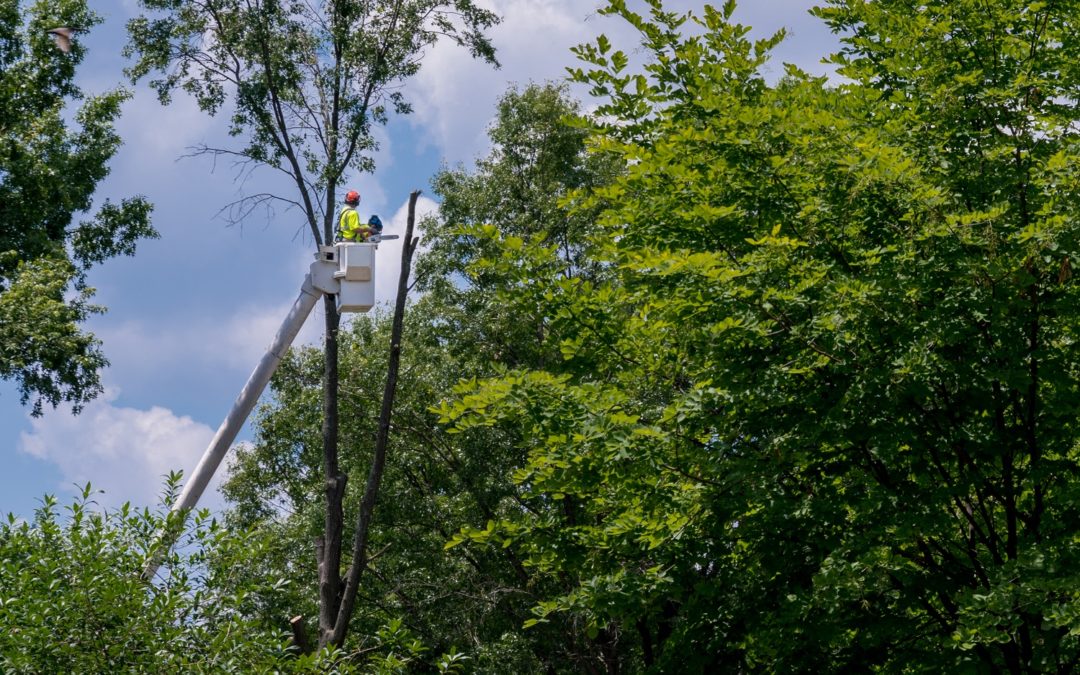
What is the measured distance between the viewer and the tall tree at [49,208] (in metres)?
20.7

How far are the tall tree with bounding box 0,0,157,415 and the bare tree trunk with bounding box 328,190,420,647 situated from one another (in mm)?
9271

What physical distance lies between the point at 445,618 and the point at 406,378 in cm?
473

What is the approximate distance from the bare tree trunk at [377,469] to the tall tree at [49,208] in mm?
9271

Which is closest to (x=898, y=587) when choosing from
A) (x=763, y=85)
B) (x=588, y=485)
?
(x=588, y=485)

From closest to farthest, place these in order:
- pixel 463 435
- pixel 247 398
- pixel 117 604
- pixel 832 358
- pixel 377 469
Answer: pixel 117 604, pixel 832 358, pixel 377 469, pixel 247 398, pixel 463 435

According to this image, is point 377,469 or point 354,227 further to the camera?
point 354,227

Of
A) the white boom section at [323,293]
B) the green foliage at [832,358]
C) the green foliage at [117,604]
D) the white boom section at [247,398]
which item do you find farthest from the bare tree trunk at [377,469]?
the green foliage at [117,604]

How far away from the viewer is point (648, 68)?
428 inches

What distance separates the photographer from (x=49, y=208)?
2370cm

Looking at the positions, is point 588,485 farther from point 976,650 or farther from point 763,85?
point 763,85

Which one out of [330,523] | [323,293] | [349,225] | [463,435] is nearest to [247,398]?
[323,293]

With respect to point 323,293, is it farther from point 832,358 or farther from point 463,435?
point 832,358

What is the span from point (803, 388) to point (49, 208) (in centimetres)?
1919

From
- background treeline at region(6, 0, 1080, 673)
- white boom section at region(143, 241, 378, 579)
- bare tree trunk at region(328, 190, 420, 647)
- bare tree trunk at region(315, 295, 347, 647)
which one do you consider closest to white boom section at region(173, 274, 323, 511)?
white boom section at region(143, 241, 378, 579)
